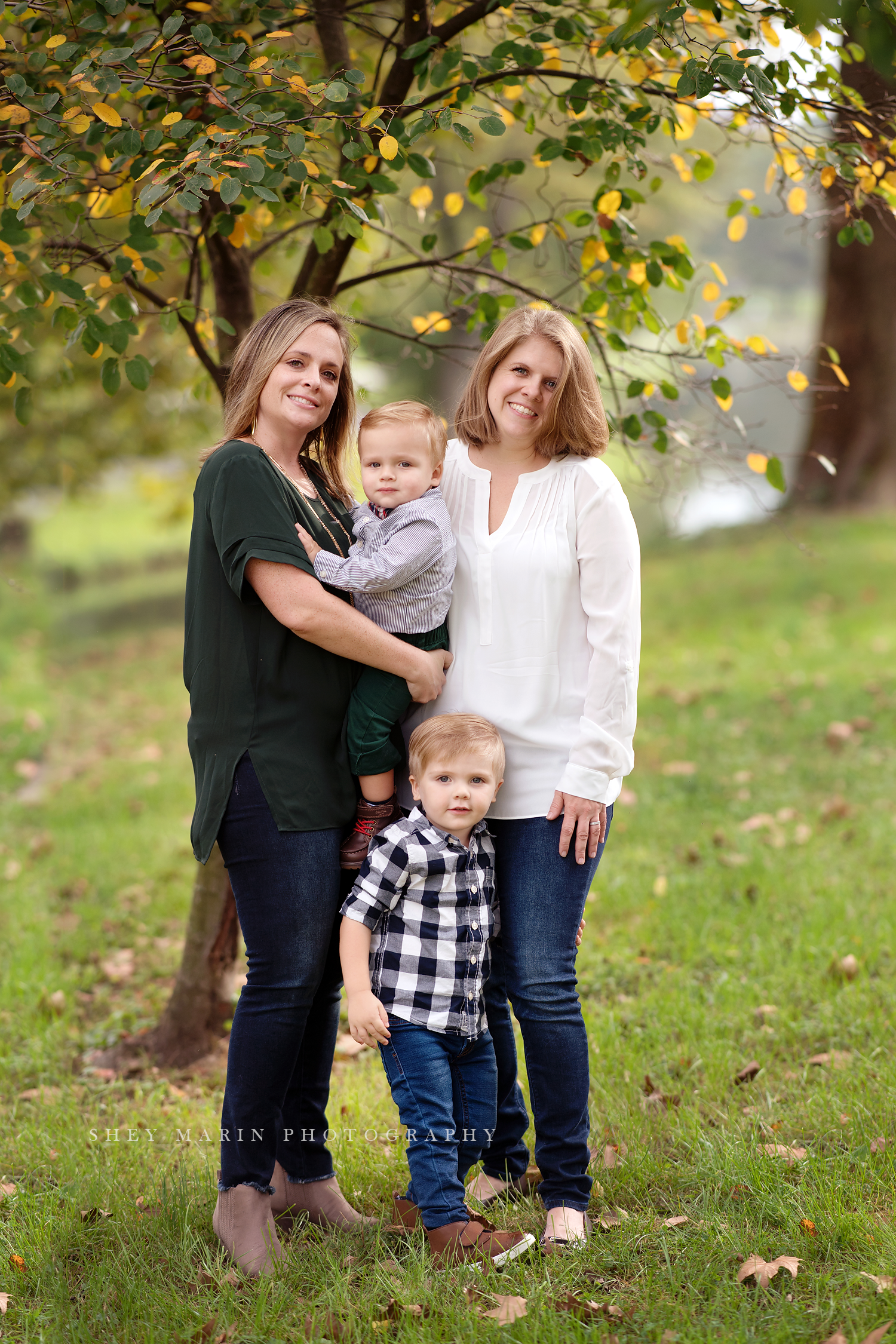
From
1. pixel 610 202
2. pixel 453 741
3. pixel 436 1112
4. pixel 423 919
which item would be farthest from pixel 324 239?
pixel 436 1112

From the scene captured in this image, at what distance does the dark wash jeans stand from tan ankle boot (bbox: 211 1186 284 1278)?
2 centimetres

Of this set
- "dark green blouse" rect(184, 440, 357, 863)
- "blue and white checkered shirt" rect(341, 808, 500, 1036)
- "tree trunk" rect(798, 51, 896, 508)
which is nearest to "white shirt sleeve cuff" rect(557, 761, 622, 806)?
"blue and white checkered shirt" rect(341, 808, 500, 1036)

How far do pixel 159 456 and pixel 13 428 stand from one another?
231 cm

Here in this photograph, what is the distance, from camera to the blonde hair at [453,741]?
251 cm

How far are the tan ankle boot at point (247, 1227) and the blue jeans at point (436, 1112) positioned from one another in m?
0.34

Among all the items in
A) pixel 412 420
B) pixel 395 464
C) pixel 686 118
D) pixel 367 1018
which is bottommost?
pixel 367 1018

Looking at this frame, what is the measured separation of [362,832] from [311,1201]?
997 millimetres

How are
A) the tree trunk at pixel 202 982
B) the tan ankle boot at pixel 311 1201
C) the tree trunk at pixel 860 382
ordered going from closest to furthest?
the tan ankle boot at pixel 311 1201 → the tree trunk at pixel 202 982 → the tree trunk at pixel 860 382

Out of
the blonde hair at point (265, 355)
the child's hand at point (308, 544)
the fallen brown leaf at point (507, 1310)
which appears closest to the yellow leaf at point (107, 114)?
the blonde hair at point (265, 355)

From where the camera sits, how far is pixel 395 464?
2.63m

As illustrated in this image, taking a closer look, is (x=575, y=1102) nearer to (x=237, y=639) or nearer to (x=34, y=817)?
(x=237, y=639)

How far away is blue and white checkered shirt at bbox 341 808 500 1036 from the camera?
8.33ft

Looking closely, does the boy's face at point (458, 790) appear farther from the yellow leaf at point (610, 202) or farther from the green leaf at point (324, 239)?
the yellow leaf at point (610, 202)

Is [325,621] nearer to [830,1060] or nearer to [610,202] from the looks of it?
[610,202]
